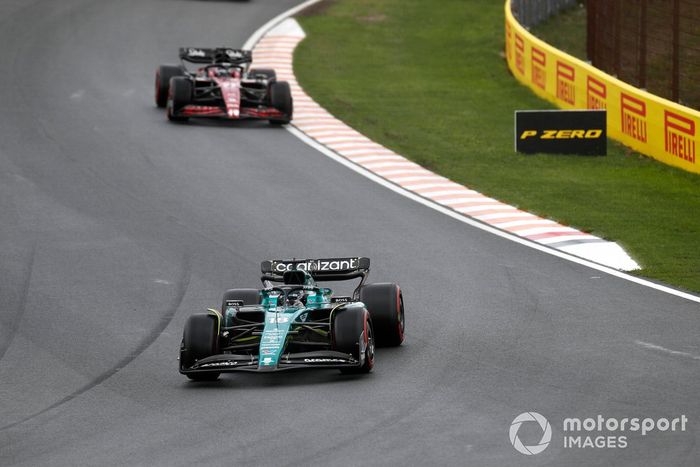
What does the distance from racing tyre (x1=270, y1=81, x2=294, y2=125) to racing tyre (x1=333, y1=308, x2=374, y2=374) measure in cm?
1540

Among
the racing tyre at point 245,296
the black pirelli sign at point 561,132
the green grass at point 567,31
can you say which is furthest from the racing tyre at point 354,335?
the green grass at point 567,31

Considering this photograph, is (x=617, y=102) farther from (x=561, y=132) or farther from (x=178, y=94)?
(x=178, y=94)

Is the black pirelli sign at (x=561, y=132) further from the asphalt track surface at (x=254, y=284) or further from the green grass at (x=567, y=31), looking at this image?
the green grass at (x=567, y=31)

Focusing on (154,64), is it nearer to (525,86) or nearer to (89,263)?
(525,86)

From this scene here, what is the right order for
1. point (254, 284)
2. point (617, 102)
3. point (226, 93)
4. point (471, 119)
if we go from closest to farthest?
point (254, 284) → point (617, 102) → point (226, 93) → point (471, 119)

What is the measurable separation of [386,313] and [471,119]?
53.4 ft

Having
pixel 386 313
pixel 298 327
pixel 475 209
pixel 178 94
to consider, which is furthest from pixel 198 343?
pixel 178 94

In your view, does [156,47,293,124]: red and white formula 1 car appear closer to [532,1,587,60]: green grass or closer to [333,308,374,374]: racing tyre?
[532,1,587,60]: green grass

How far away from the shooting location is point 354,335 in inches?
522

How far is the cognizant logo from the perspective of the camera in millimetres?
10678

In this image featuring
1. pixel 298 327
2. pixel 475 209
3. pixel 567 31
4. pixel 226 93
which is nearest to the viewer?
pixel 298 327

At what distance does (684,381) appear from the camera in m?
12.8

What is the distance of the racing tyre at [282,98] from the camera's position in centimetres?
2842

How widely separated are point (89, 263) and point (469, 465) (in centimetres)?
967
